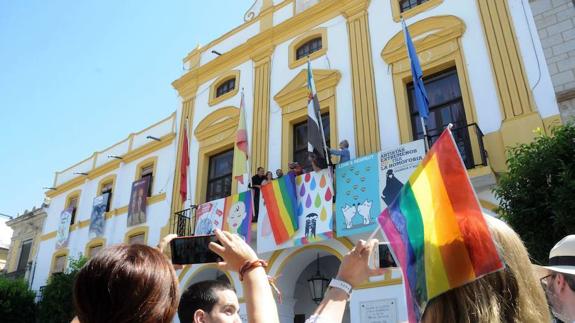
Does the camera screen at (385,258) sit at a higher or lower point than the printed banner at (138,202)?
lower

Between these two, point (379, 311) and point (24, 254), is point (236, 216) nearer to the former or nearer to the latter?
point (379, 311)

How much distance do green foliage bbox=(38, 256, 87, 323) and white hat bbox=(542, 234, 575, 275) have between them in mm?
15058

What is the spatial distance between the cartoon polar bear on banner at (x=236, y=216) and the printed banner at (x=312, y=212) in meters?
0.82

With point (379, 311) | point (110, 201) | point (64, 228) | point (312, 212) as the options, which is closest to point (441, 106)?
A: point (312, 212)

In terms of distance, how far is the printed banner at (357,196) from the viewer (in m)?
8.94

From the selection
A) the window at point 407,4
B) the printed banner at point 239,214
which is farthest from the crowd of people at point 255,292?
the window at point 407,4

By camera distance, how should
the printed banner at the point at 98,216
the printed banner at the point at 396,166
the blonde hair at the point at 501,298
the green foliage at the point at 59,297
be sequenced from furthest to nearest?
the printed banner at the point at 98,216 → the green foliage at the point at 59,297 → the printed banner at the point at 396,166 → the blonde hair at the point at 501,298

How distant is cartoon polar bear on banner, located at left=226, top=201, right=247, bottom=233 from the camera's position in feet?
35.7

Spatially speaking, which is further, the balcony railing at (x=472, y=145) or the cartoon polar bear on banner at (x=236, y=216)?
the cartoon polar bear on banner at (x=236, y=216)

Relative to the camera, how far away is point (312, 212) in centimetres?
976

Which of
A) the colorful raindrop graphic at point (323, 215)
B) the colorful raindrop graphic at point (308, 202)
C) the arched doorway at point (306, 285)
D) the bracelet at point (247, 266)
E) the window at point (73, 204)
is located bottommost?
the bracelet at point (247, 266)

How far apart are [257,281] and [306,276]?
10390 millimetres

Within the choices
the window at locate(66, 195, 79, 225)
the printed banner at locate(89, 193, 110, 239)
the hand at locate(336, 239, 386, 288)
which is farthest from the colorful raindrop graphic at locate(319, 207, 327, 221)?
the window at locate(66, 195, 79, 225)

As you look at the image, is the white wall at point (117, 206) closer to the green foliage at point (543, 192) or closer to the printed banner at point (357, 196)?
the printed banner at point (357, 196)
